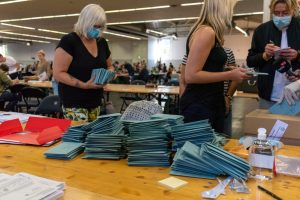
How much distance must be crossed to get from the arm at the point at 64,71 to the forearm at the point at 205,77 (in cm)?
66

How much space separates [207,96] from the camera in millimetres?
1646

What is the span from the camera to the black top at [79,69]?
189 cm

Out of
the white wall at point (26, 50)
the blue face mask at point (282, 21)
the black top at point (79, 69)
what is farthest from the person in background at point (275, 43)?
the white wall at point (26, 50)

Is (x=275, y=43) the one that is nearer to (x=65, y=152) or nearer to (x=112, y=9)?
(x=65, y=152)

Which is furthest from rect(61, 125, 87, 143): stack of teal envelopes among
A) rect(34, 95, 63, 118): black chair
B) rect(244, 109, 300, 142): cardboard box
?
rect(34, 95, 63, 118): black chair

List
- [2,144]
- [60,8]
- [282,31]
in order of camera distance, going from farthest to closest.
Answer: [60,8] → [282,31] → [2,144]

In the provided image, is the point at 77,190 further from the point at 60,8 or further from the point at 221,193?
the point at 60,8

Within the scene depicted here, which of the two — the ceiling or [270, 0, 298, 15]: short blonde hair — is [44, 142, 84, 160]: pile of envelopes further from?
the ceiling

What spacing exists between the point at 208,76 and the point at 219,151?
22.6 inches

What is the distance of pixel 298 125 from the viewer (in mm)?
1526

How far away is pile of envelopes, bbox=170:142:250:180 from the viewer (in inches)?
39.8

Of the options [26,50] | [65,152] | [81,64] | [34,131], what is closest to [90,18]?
[81,64]

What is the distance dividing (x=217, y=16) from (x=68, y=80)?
941mm

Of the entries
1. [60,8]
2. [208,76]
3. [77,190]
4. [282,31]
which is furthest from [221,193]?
[60,8]
